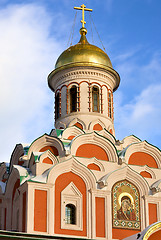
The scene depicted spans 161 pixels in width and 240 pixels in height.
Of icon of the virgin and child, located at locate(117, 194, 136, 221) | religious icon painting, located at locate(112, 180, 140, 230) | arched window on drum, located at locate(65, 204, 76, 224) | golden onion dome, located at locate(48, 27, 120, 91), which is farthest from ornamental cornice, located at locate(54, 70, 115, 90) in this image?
arched window on drum, located at locate(65, 204, 76, 224)

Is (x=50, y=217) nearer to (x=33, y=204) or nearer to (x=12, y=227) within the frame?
(x=33, y=204)

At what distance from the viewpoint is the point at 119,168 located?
44.8 feet

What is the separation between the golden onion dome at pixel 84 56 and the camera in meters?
16.0

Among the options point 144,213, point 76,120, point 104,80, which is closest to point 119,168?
point 144,213

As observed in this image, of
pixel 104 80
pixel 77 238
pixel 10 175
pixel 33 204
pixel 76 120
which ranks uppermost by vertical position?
pixel 104 80

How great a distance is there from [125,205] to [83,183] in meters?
1.32

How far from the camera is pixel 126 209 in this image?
12914 millimetres

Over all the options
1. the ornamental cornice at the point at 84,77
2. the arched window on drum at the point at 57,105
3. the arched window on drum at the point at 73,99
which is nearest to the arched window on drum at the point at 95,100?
the ornamental cornice at the point at 84,77

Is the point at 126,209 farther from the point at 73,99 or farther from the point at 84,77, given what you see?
the point at 84,77

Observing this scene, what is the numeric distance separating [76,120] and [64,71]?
1.92m

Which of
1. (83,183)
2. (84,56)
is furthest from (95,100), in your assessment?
(83,183)

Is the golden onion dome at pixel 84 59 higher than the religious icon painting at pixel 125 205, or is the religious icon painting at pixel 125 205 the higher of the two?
the golden onion dome at pixel 84 59

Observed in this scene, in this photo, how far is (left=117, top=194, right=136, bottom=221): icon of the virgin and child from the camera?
504 inches

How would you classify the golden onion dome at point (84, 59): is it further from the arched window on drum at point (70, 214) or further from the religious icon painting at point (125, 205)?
the arched window on drum at point (70, 214)
